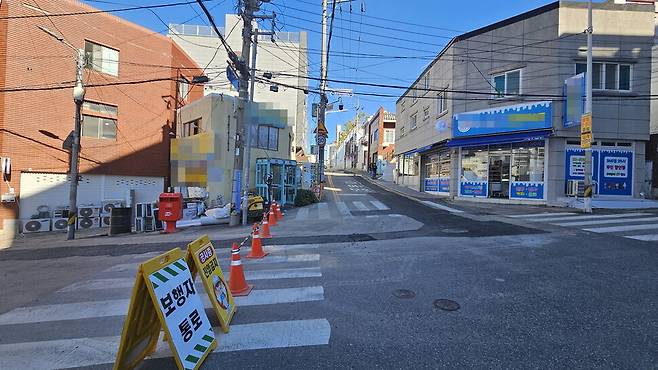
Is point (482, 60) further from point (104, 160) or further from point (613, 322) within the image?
point (104, 160)

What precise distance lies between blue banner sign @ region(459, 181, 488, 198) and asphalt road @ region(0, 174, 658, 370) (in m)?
9.93

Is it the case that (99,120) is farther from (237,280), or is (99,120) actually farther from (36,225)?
(237,280)

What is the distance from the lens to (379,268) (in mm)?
6461

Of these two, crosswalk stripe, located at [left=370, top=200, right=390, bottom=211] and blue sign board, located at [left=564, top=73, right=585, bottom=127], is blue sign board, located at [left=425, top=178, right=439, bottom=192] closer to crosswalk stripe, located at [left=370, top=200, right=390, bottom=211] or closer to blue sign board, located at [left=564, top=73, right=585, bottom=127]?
crosswalk stripe, located at [left=370, top=200, right=390, bottom=211]

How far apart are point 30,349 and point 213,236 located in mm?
7189

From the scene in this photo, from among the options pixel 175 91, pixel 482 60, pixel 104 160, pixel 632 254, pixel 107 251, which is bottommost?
pixel 107 251

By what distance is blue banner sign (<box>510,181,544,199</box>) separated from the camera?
55.4 ft

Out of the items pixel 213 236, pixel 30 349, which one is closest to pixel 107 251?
pixel 213 236

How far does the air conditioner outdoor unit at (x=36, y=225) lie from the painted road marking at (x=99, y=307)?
1236cm

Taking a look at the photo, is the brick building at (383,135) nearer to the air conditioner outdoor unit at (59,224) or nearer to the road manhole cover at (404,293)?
the air conditioner outdoor unit at (59,224)

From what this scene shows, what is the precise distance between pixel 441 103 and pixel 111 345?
71.9 feet

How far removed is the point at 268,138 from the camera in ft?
70.5

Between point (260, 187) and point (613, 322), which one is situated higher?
point (260, 187)

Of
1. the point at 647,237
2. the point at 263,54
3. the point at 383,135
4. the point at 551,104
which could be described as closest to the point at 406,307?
the point at 647,237
